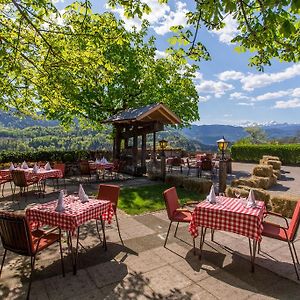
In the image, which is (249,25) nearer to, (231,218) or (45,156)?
(231,218)

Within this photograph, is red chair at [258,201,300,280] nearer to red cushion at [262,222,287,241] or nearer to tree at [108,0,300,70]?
red cushion at [262,222,287,241]

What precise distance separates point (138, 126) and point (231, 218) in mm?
11907

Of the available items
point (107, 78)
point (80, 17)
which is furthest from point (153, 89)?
point (80, 17)

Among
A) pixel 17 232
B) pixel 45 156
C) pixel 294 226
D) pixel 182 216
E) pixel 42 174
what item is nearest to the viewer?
pixel 17 232

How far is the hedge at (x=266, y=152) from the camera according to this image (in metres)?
23.9

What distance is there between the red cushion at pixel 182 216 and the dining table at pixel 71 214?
138 cm

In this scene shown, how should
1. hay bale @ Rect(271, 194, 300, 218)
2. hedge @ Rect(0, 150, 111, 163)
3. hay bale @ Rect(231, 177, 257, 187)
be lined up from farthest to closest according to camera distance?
1. hedge @ Rect(0, 150, 111, 163)
2. hay bale @ Rect(231, 177, 257, 187)
3. hay bale @ Rect(271, 194, 300, 218)

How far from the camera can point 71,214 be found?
481 centimetres

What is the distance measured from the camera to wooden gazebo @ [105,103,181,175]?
48.0 ft

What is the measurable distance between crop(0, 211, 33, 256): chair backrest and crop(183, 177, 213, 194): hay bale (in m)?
7.74

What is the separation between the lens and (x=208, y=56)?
6.32m

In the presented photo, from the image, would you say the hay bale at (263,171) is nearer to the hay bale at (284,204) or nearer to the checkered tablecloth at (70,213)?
the hay bale at (284,204)

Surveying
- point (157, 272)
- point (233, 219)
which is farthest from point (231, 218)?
point (157, 272)

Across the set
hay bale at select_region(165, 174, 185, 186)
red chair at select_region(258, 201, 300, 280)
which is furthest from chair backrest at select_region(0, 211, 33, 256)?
hay bale at select_region(165, 174, 185, 186)
